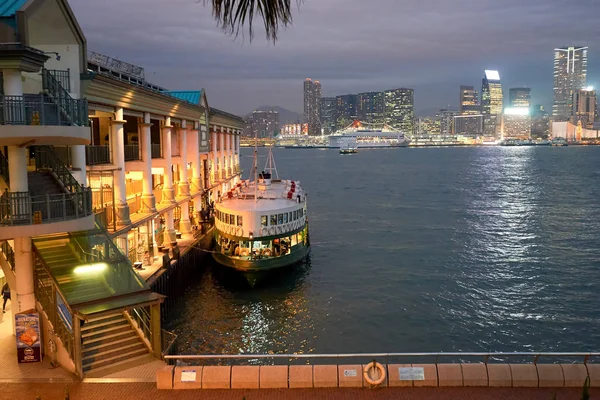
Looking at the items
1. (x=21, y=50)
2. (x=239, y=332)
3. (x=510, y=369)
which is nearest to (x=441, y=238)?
(x=239, y=332)

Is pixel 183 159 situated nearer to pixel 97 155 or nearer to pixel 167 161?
pixel 167 161

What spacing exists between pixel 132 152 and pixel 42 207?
15.3 meters

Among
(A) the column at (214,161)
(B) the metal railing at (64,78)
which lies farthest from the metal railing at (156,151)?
(A) the column at (214,161)

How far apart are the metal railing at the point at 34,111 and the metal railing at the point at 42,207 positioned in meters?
2.16

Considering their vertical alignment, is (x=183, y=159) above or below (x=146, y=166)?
above

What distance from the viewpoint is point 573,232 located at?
180 feet

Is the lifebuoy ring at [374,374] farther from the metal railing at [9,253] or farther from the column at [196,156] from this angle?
the column at [196,156]

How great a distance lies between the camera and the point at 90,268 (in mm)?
16375

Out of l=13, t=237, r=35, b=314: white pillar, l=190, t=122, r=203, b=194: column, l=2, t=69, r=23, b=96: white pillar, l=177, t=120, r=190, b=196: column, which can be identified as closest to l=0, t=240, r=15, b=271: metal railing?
l=13, t=237, r=35, b=314: white pillar

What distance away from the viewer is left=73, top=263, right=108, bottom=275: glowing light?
52.6 ft

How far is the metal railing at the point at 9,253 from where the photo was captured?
57.2 ft

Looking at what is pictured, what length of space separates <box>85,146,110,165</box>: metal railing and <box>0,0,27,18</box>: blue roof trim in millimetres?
8010

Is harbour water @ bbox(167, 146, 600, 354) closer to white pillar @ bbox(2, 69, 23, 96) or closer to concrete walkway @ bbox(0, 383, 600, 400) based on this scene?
concrete walkway @ bbox(0, 383, 600, 400)

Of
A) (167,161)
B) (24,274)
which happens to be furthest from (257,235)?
(24,274)
